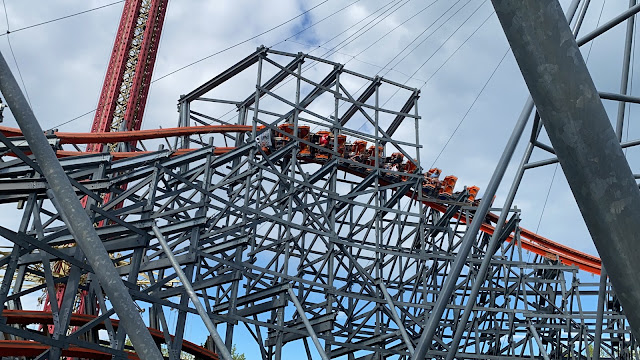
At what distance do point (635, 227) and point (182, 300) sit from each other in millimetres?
10337

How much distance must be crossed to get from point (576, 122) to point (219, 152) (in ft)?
53.1

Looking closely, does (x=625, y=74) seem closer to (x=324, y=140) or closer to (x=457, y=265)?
(x=457, y=265)

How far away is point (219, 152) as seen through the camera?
1811 cm

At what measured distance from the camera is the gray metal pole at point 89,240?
3895 mm

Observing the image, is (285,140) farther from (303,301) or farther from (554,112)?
(554,112)

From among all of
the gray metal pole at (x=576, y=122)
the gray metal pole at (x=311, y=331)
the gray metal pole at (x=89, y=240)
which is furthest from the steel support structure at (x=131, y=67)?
the gray metal pole at (x=576, y=122)

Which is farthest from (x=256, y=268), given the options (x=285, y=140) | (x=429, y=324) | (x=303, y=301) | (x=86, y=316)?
(x=429, y=324)

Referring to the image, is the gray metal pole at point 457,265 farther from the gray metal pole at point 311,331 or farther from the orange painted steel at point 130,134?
the orange painted steel at point 130,134

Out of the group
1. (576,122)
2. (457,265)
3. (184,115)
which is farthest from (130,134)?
(576,122)

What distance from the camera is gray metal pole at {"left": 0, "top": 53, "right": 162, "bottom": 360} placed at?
12.8ft

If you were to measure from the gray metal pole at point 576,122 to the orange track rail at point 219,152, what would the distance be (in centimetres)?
1320

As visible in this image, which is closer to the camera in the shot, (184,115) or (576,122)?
(576,122)

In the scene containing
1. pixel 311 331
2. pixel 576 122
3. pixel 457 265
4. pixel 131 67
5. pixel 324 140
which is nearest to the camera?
pixel 576 122

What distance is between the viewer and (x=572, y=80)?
7.59ft
